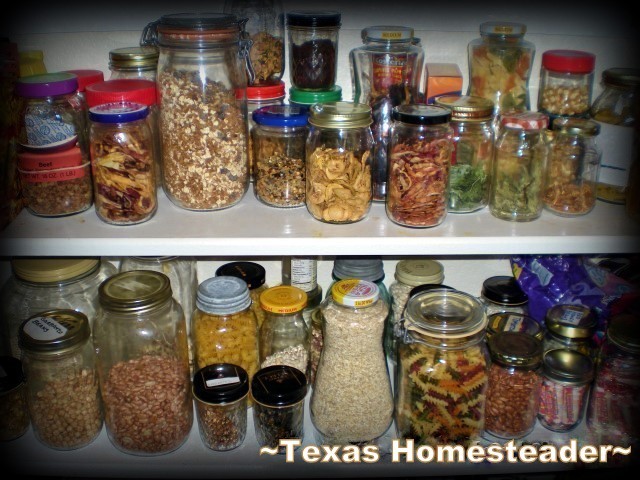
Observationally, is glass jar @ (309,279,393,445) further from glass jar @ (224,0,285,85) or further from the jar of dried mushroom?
glass jar @ (224,0,285,85)

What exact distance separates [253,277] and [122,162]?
386mm

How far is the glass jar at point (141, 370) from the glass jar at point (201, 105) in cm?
20

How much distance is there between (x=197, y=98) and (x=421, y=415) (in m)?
0.67

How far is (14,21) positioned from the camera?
115 cm

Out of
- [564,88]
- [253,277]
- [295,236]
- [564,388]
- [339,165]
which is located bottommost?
[564,388]

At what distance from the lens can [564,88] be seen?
110 centimetres

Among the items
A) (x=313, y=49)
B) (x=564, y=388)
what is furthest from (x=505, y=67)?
(x=564, y=388)

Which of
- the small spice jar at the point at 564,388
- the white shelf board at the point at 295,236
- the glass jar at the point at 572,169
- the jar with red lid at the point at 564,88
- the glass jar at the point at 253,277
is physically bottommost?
the small spice jar at the point at 564,388

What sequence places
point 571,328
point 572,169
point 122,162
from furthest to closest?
1. point 571,328
2. point 572,169
3. point 122,162

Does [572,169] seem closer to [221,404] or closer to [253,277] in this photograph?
[253,277]

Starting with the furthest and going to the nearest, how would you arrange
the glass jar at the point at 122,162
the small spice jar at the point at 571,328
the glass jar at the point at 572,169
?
the small spice jar at the point at 571,328, the glass jar at the point at 572,169, the glass jar at the point at 122,162

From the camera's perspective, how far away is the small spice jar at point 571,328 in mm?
1156

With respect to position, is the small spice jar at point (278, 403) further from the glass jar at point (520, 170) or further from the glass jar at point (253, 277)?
the glass jar at point (520, 170)

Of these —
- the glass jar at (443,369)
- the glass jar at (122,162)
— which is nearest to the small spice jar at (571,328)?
the glass jar at (443,369)
